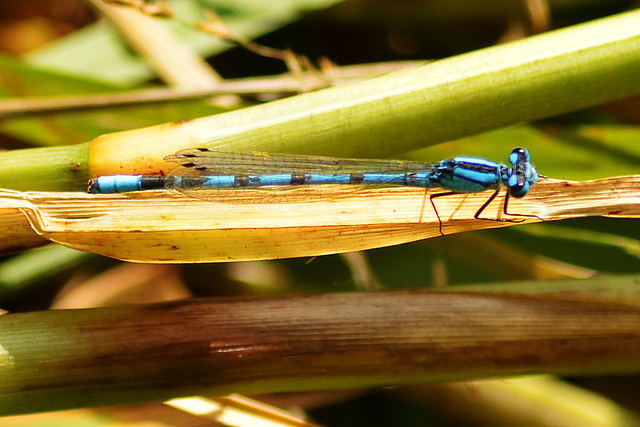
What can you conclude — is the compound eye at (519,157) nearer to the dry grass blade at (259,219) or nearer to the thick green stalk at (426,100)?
the dry grass blade at (259,219)

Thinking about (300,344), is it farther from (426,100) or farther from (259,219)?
(426,100)

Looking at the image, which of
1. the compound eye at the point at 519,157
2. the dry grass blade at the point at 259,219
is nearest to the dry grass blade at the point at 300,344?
the dry grass blade at the point at 259,219

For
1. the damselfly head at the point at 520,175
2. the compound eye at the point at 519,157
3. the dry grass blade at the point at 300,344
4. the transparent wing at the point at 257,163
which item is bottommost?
the dry grass blade at the point at 300,344

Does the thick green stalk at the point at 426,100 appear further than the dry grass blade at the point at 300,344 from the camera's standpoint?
Yes

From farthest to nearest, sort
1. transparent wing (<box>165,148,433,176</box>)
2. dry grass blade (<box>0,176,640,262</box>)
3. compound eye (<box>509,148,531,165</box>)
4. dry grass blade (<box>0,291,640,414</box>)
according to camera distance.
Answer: compound eye (<box>509,148,531,165</box>) → transparent wing (<box>165,148,433,176</box>) → dry grass blade (<box>0,176,640,262</box>) → dry grass blade (<box>0,291,640,414</box>)

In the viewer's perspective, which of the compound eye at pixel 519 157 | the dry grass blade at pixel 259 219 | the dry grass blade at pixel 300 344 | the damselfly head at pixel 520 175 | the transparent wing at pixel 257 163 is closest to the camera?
the dry grass blade at pixel 300 344

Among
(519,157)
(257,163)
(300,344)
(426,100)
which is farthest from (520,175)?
(300,344)

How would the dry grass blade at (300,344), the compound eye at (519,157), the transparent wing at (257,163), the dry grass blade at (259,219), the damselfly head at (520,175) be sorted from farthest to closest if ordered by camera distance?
1. the compound eye at (519,157)
2. the damselfly head at (520,175)
3. the transparent wing at (257,163)
4. the dry grass blade at (259,219)
5. the dry grass blade at (300,344)

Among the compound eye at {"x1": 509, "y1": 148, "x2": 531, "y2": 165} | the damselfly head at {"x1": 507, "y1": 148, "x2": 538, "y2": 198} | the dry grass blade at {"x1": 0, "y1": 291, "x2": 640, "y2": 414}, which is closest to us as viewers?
the dry grass blade at {"x1": 0, "y1": 291, "x2": 640, "y2": 414}

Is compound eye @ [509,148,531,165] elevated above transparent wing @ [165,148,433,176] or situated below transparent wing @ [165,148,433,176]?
above

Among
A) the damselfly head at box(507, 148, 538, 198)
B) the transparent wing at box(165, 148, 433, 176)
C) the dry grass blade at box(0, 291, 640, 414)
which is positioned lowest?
the dry grass blade at box(0, 291, 640, 414)

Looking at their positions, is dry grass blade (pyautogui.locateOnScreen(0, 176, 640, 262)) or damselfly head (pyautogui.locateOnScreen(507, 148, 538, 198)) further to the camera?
damselfly head (pyautogui.locateOnScreen(507, 148, 538, 198))

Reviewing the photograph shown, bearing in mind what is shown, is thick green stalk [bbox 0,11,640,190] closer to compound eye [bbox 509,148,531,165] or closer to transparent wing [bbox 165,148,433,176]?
transparent wing [bbox 165,148,433,176]

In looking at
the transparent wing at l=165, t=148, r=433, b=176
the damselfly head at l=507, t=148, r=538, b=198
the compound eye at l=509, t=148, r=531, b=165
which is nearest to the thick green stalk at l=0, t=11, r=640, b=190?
the transparent wing at l=165, t=148, r=433, b=176
